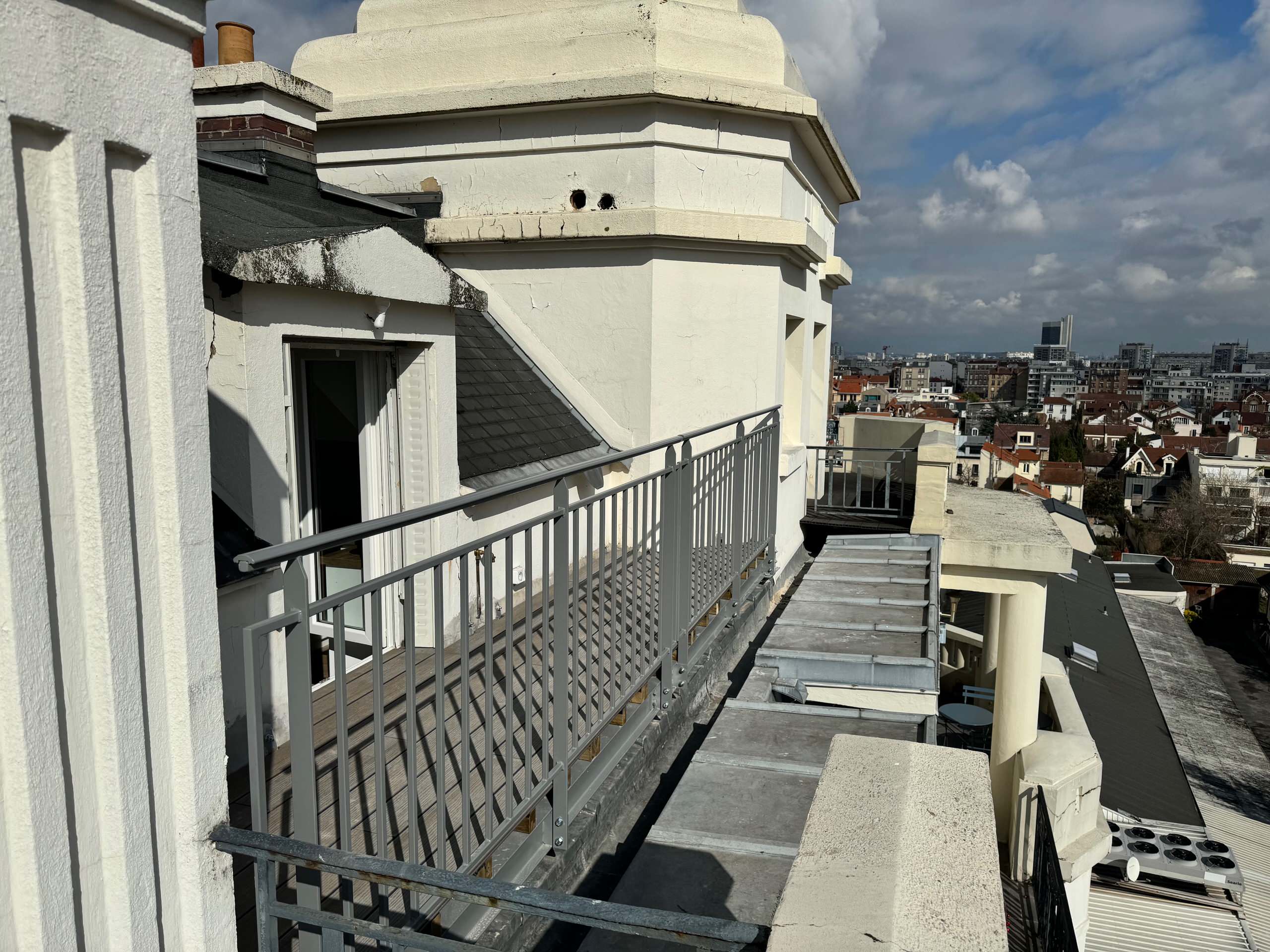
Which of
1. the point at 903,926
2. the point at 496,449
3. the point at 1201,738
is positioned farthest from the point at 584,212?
the point at 1201,738

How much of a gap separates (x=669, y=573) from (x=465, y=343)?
395 cm

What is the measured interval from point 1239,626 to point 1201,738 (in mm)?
27422

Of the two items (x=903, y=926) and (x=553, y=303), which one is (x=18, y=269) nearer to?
(x=903, y=926)

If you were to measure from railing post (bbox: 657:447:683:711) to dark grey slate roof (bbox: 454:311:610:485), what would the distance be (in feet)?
6.25

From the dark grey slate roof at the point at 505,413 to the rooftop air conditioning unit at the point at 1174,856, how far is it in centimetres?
1339

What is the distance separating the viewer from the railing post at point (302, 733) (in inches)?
79.7

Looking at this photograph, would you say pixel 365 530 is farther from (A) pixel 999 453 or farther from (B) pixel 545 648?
(A) pixel 999 453

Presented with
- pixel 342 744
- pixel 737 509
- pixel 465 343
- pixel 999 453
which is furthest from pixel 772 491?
pixel 999 453

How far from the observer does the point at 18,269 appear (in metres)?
1.67

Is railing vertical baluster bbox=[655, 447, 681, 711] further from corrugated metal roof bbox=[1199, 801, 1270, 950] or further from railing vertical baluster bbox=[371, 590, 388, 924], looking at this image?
corrugated metal roof bbox=[1199, 801, 1270, 950]

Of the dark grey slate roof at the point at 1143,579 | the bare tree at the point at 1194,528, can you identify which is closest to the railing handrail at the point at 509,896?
the dark grey slate roof at the point at 1143,579

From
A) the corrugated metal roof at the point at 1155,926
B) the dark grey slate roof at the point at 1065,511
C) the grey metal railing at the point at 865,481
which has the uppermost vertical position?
the grey metal railing at the point at 865,481

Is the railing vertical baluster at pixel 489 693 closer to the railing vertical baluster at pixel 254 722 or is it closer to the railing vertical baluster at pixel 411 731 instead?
the railing vertical baluster at pixel 411 731

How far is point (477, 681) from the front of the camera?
4590 mm
